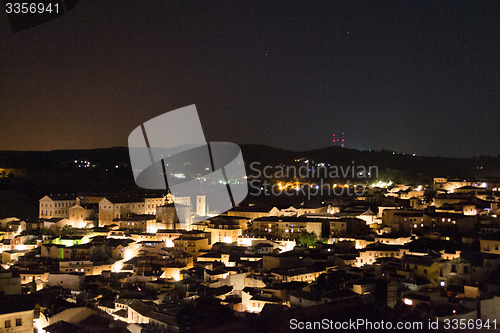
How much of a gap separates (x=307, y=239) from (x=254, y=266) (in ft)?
10.1

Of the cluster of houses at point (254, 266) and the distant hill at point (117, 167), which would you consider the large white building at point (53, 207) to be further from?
the distant hill at point (117, 167)

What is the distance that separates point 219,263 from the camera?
513 inches

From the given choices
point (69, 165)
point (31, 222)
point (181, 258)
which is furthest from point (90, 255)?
point (69, 165)

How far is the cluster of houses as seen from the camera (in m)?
8.65

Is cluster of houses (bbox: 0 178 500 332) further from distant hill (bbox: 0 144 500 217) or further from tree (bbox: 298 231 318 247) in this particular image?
distant hill (bbox: 0 144 500 217)

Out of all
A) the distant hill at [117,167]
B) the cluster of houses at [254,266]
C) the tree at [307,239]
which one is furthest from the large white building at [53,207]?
the tree at [307,239]

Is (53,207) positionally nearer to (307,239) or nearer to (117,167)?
(307,239)

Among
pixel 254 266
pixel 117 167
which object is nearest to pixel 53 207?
pixel 254 266

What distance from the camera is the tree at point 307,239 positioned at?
15148 mm

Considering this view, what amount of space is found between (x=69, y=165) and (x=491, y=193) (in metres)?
37.6

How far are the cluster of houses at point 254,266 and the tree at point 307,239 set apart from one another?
0.06m

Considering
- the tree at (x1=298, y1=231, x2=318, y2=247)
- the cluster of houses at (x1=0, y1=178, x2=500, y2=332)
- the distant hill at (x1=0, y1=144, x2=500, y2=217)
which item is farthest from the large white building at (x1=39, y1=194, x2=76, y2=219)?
the tree at (x1=298, y1=231, x2=318, y2=247)

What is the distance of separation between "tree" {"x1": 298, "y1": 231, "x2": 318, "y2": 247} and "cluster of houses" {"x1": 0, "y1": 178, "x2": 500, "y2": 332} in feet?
0.20

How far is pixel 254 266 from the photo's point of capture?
1266 centimetres
